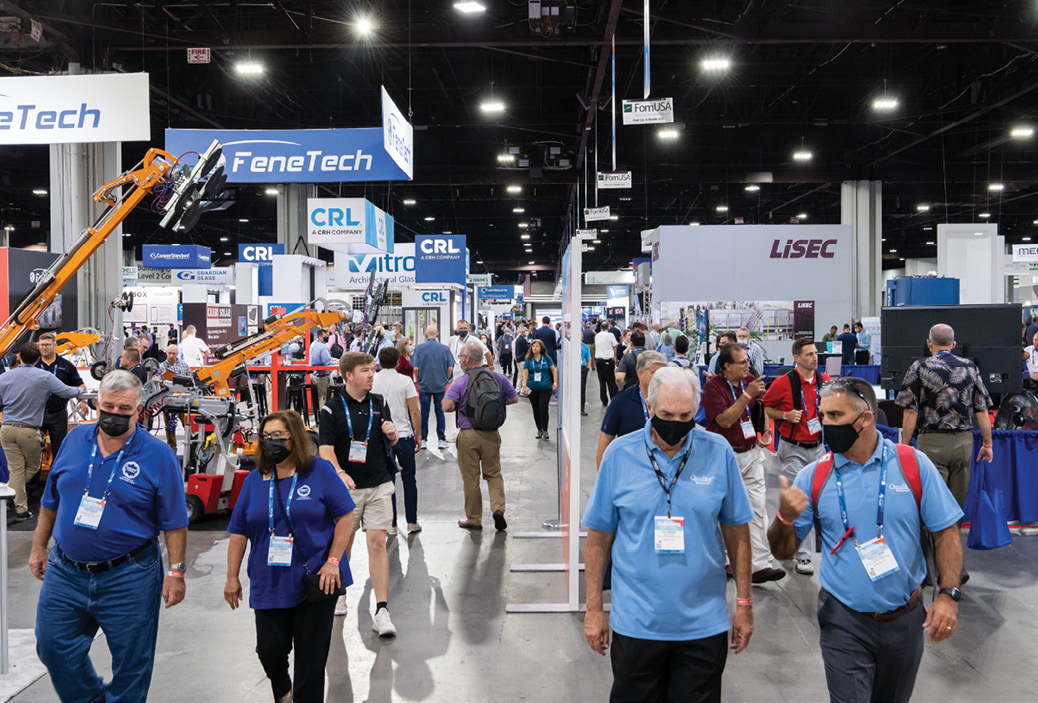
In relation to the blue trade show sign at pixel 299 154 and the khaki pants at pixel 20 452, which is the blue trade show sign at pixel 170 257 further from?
the khaki pants at pixel 20 452

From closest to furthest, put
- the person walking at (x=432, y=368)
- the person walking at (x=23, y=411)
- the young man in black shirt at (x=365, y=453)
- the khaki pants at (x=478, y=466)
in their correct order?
the young man in black shirt at (x=365, y=453) < the khaki pants at (x=478, y=466) < the person walking at (x=23, y=411) < the person walking at (x=432, y=368)

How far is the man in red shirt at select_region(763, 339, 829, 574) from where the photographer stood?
5.88 metres

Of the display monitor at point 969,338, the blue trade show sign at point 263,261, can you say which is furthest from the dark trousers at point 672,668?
the blue trade show sign at point 263,261

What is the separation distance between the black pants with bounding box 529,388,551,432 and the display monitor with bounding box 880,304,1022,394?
5.21 metres

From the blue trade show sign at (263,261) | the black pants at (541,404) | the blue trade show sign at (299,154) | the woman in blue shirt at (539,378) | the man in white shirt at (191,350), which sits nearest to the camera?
the blue trade show sign at (299,154)

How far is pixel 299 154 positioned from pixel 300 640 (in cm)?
744

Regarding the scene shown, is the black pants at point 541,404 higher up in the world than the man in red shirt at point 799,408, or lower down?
lower down

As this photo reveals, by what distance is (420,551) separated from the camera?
22.2 ft

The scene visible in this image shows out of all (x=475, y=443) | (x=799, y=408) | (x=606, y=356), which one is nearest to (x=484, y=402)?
(x=475, y=443)

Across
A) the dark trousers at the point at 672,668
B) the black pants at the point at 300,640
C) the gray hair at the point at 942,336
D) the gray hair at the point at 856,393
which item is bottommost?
the black pants at the point at 300,640

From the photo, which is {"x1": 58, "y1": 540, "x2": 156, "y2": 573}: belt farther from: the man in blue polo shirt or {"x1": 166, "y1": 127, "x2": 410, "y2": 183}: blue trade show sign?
{"x1": 166, "y1": 127, "x2": 410, "y2": 183}: blue trade show sign

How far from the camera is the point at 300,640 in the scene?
3.38 metres

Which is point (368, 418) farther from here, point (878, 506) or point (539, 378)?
point (539, 378)

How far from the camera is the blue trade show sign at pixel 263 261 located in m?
22.2
